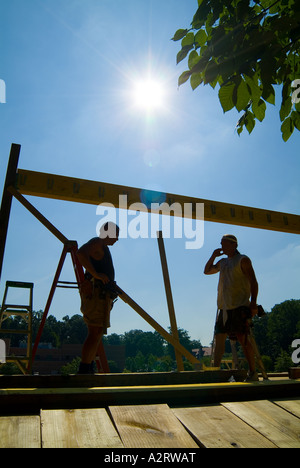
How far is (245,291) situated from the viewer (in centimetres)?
424

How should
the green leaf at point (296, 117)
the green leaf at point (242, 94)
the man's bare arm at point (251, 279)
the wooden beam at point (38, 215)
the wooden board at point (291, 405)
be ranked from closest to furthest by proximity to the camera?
the wooden board at point (291, 405), the green leaf at point (242, 94), the green leaf at point (296, 117), the man's bare arm at point (251, 279), the wooden beam at point (38, 215)

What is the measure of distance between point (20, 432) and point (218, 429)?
2.91 feet

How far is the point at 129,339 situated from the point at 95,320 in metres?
147

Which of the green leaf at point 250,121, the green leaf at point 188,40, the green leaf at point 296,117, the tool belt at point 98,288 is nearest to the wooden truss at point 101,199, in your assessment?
the tool belt at point 98,288

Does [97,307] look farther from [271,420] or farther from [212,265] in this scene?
[271,420]

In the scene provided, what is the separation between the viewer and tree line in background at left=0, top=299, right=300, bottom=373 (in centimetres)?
7438

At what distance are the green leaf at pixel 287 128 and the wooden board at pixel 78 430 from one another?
228cm

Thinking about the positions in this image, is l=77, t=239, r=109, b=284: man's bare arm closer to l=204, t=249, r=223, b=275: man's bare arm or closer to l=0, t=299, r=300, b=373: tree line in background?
l=204, t=249, r=223, b=275: man's bare arm

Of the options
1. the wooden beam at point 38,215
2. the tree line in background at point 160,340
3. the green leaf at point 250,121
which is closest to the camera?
the green leaf at point 250,121

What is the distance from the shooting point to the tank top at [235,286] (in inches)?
167

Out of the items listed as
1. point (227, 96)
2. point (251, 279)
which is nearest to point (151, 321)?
point (251, 279)

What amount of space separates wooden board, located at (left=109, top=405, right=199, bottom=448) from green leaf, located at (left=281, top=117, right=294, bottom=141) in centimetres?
209

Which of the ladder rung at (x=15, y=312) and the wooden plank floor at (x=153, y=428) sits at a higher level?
the ladder rung at (x=15, y=312)

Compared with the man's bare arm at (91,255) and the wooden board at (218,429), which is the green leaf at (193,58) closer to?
the wooden board at (218,429)
